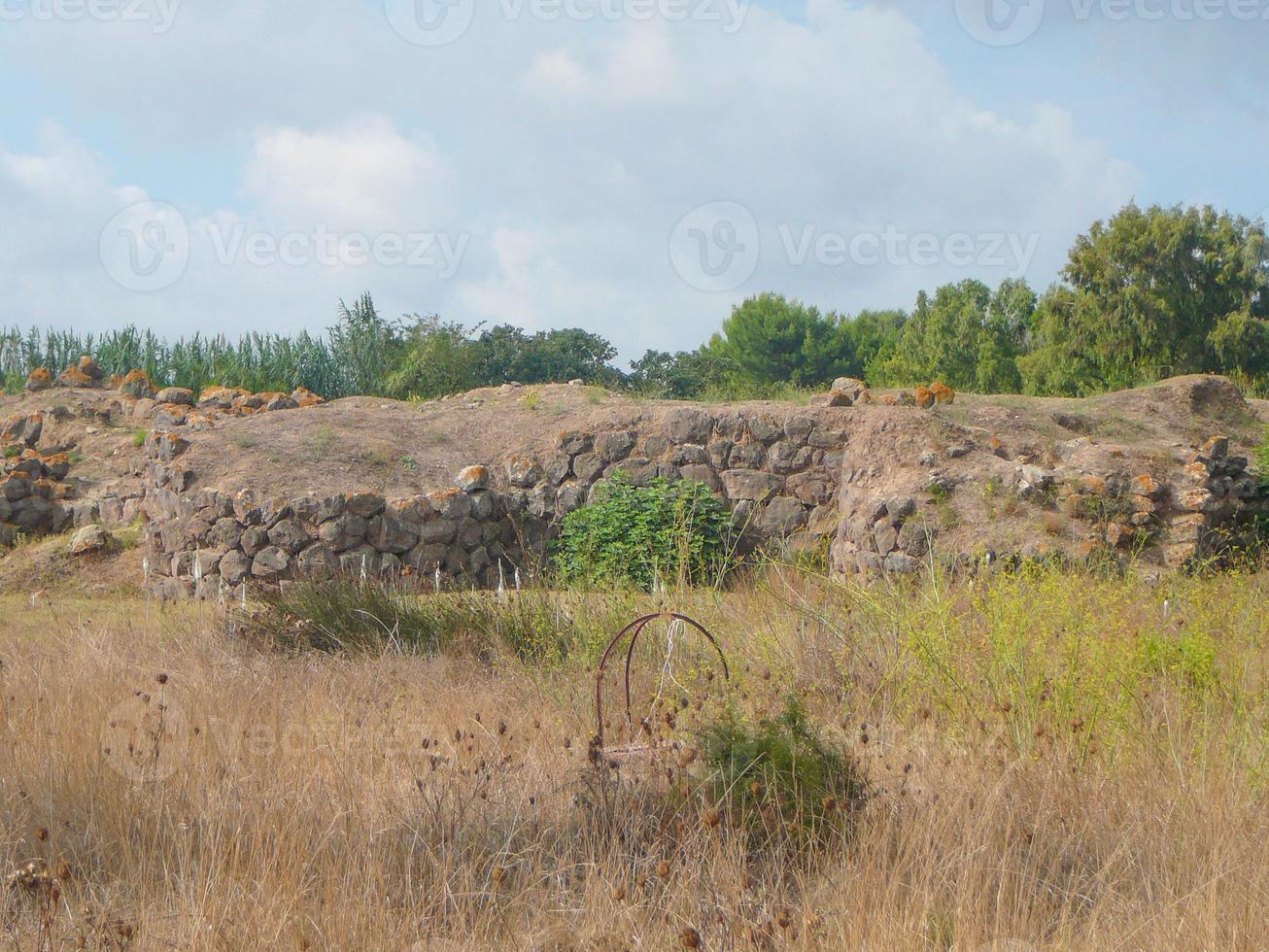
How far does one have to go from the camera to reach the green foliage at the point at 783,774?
12.3ft

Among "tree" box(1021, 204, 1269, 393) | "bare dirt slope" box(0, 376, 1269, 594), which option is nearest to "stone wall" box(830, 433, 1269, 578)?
"bare dirt slope" box(0, 376, 1269, 594)

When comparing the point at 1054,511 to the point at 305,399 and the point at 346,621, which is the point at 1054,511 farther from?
the point at 305,399

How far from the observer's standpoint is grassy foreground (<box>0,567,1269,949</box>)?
3.18 meters

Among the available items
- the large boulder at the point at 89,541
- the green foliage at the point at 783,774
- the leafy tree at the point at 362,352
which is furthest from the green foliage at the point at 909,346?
the green foliage at the point at 783,774

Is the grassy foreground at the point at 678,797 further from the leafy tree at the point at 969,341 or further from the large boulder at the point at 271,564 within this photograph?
the leafy tree at the point at 969,341

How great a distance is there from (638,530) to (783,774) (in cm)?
782

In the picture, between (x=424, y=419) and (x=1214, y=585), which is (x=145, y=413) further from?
(x=1214, y=585)

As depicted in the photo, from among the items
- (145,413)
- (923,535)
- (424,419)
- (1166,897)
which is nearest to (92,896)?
(1166,897)

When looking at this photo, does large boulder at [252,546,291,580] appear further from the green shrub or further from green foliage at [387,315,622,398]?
green foliage at [387,315,622,398]

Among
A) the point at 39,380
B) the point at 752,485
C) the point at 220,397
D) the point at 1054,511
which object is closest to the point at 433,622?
the point at 752,485

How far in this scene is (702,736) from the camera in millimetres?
4098

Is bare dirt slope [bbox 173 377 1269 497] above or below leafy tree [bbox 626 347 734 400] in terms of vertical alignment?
below

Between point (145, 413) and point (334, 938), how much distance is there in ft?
56.1

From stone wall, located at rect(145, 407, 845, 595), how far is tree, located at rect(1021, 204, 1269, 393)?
21.7 metres
